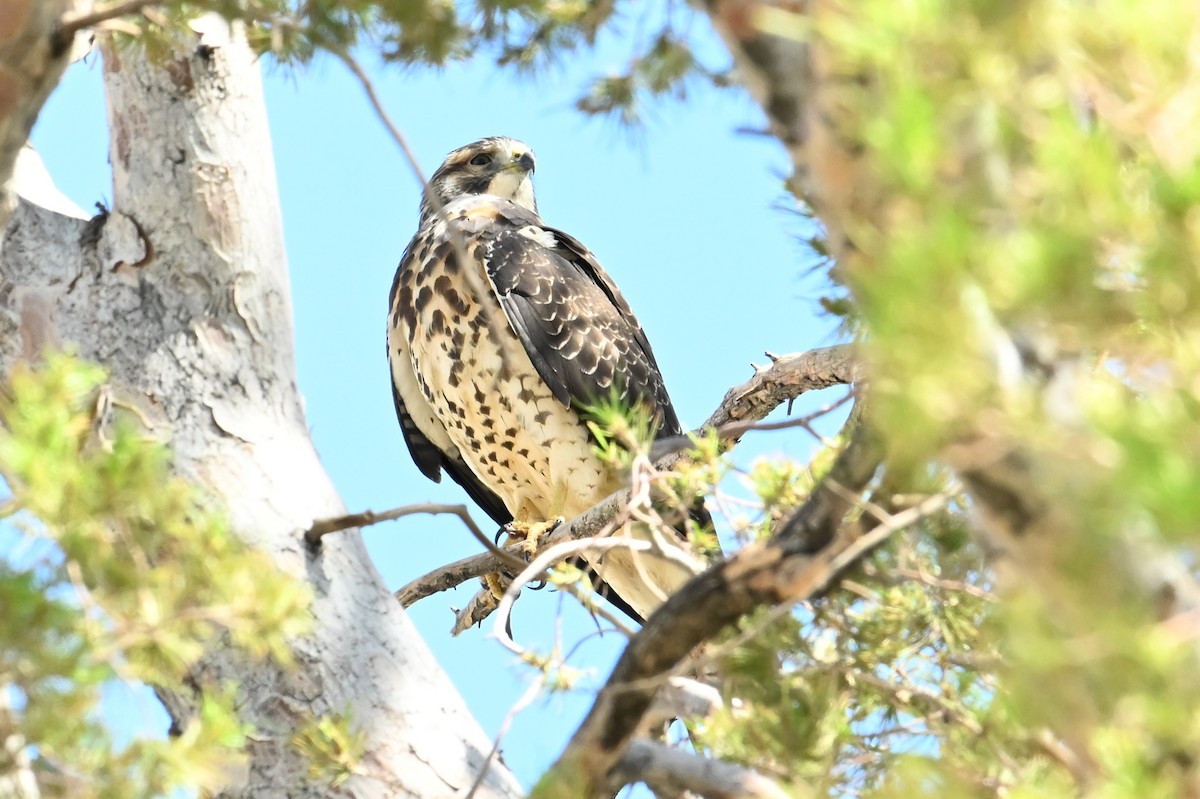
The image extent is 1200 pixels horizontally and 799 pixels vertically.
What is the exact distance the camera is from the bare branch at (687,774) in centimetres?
193

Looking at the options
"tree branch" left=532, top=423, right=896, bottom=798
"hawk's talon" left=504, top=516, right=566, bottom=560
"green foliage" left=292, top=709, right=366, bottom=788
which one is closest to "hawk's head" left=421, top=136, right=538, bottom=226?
"hawk's talon" left=504, top=516, right=566, bottom=560

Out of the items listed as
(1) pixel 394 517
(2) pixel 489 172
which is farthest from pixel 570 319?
(1) pixel 394 517

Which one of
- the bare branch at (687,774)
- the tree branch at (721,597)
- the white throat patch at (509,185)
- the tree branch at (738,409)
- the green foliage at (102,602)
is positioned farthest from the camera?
the white throat patch at (509,185)

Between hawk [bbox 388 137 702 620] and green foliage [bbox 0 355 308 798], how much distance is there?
3751 millimetres

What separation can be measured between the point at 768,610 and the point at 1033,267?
124cm

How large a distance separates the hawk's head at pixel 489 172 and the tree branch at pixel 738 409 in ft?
6.90

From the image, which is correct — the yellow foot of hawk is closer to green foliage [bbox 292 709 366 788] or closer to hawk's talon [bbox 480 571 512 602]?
hawk's talon [bbox 480 571 512 602]

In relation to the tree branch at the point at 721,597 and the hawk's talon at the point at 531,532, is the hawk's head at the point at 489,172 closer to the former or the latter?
the hawk's talon at the point at 531,532

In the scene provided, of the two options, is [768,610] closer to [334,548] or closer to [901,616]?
[901,616]

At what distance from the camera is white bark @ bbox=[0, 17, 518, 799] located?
2658 millimetres

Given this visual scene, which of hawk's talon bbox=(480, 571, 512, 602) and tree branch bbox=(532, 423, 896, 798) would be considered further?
hawk's talon bbox=(480, 571, 512, 602)

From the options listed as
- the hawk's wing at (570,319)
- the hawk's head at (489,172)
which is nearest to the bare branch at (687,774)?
the hawk's wing at (570,319)

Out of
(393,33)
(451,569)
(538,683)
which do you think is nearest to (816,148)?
(393,33)

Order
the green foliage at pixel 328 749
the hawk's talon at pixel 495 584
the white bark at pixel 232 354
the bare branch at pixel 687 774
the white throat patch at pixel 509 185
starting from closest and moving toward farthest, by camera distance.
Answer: the bare branch at pixel 687 774
the green foliage at pixel 328 749
the white bark at pixel 232 354
the hawk's talon at pixel 495 584
the white throat patch at pixel 509 185
